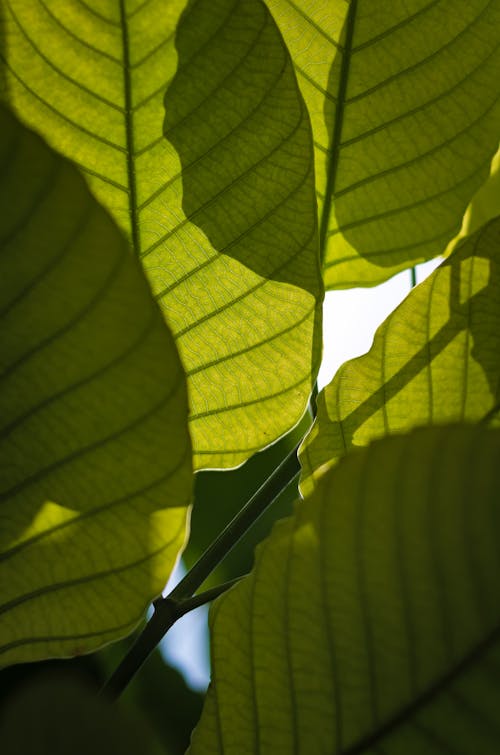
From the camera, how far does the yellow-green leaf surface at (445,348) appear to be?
2.27ft

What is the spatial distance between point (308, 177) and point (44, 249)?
274mm

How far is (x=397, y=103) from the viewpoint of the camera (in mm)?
762

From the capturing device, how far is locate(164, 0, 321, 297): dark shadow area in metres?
0.64

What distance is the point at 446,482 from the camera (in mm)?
503

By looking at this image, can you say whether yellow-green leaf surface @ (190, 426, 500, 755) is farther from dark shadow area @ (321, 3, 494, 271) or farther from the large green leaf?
the large green leaf

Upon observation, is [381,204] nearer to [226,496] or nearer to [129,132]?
[129,132]

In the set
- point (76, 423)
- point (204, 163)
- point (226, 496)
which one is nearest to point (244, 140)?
point (204, 163)

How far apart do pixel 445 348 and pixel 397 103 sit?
9.1 inches

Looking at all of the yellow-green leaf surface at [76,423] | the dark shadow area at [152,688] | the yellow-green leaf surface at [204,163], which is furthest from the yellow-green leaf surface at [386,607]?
the dark shadow area at [152,688]

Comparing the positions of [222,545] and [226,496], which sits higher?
[222,545]

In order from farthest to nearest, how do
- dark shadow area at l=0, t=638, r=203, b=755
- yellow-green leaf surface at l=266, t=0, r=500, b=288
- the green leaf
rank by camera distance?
dark shadow area at l=0, t=638, r=203, b=755
yellow-green leaf surface at l=266, t=0, r=500, b=288
the green leaf

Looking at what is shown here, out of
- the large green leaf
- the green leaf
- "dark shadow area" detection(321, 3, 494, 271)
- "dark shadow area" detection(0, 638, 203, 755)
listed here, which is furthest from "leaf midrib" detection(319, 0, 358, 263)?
"dark shadow area" detection(0, 638, 203, 755)

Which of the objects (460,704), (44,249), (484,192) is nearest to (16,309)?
(44,249)

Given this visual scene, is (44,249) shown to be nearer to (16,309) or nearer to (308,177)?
(16,309)
